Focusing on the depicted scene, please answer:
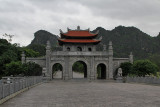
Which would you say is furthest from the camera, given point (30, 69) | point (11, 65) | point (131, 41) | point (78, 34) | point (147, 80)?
point (131, 41)

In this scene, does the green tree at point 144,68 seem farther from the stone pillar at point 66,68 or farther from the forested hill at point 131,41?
the forested hill at point 131,41

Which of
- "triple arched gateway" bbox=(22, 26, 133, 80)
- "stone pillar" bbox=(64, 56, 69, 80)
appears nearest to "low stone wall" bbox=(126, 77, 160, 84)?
"triple arched gateway" bbox=(22, 26, 133, 80)

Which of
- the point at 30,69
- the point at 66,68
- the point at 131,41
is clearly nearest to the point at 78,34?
the point at 66,68

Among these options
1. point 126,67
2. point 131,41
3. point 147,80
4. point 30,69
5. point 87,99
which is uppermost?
point 131,41

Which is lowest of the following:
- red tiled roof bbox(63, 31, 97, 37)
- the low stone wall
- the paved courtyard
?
the paved courtyard

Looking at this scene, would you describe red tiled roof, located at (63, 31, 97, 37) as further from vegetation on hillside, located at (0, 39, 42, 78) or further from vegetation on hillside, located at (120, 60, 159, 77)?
vegetation on hillside, located at (120, 60, 159, 77)

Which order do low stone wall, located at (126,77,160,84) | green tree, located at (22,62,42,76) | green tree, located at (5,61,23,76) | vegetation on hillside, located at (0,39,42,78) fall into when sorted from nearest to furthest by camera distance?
low stone wall, located at (126,77,160,84), green tree, located at (5,61,23,76), vegetation on hillside, located at (0,39,42,78), green tree, located at (22,62,42,76)

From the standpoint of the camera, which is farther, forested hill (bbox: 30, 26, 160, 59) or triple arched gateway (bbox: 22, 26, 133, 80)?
forested hill (bbox: 30, 26, 160, 59)

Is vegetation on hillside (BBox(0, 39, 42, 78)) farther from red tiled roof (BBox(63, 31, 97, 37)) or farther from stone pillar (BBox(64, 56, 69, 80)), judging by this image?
red tiled roof (BBox(63, 31, 97, 37))

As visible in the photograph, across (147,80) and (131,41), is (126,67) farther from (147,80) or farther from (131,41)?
(131,41)

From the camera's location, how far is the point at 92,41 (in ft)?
153

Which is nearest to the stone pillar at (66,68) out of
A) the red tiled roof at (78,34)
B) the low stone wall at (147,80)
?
the red tiled roof at (78,34)

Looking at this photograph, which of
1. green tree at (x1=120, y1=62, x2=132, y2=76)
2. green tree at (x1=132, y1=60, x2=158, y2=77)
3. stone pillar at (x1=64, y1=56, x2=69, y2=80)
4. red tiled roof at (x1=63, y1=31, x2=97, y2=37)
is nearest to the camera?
green tree at (x1=132, y1=60, x2=158, y2=77)

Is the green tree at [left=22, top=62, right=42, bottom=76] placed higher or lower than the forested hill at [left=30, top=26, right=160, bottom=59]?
lower
